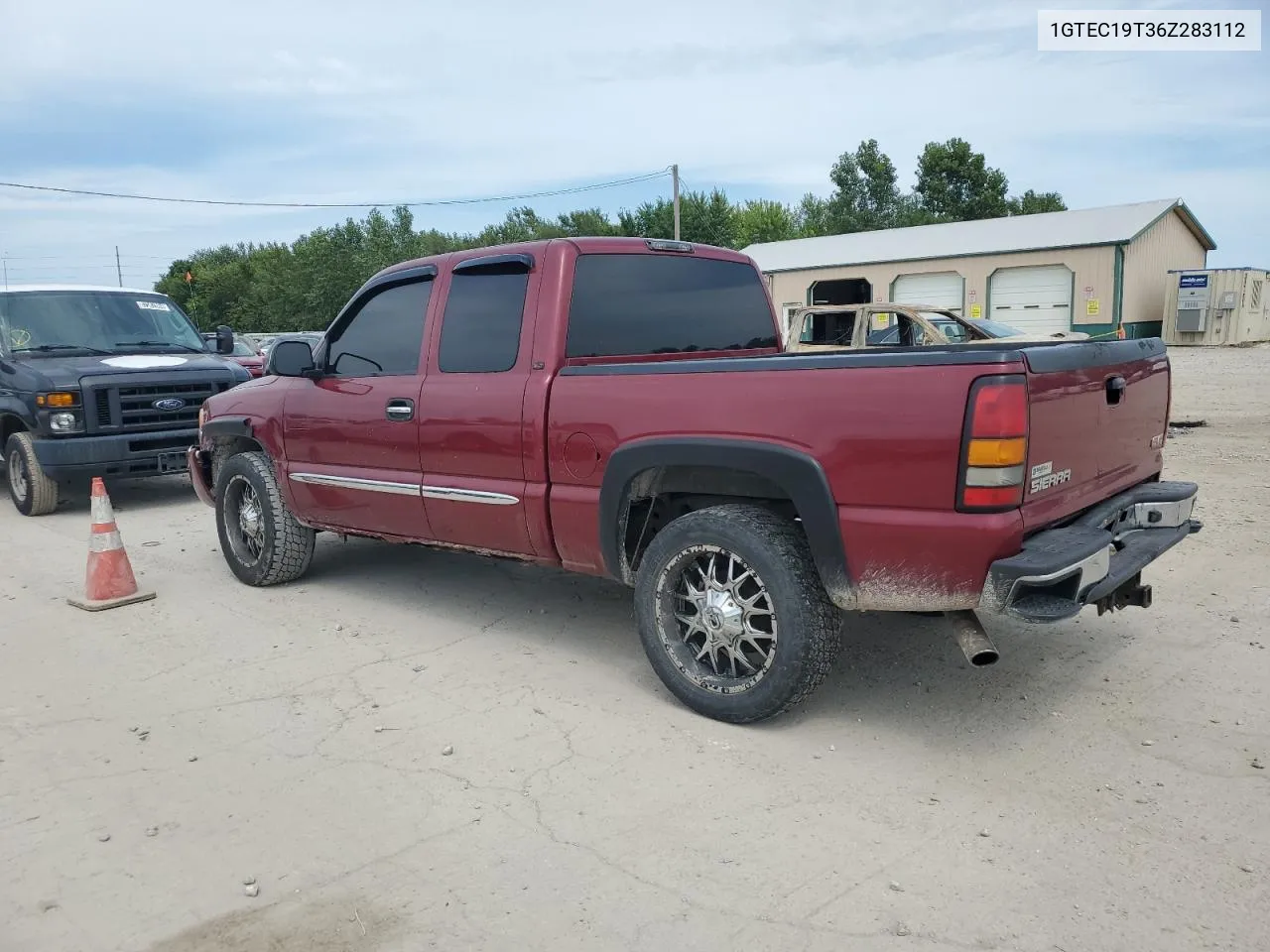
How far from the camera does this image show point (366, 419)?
5.42m

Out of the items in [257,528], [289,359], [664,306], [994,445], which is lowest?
[257,528]

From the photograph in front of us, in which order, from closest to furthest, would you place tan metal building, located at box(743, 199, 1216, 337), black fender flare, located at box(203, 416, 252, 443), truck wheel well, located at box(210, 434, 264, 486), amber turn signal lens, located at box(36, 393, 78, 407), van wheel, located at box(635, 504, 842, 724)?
van wheel, located at box(635, 504, 842, 724) < black fender flare, located at box(203, 416, 252, 443) < truck wheel well, located at box(210, 434, 264, 486) < amber turn signal lens, located at box(36, 393, 78, 407) < tan metal building, located at box(743, 199, 1216, 337)

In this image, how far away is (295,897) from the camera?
2.91 meters

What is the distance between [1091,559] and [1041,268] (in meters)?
30.1

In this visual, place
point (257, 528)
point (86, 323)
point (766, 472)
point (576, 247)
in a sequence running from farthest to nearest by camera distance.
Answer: point (86, 323)
point (257, 528)
point (576, 247)
point (766, 472)

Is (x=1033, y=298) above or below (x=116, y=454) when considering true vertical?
above

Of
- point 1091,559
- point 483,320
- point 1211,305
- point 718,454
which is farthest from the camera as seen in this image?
point 1211,305

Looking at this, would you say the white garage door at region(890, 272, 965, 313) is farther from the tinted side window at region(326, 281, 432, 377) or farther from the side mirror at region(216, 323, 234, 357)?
the tinted side window at region(326, 281, 432, 377)

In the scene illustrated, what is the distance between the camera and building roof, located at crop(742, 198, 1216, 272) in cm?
3036

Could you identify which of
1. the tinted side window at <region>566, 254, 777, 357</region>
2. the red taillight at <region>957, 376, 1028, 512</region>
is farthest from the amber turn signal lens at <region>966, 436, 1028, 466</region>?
the tinted side window at <region>566, 254, 777, 357</region>

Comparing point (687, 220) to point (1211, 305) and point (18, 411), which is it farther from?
point (18, 411)

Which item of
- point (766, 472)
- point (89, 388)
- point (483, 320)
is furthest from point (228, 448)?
point (766, 472)

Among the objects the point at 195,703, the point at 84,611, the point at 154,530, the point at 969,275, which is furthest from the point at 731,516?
the point at 969,275

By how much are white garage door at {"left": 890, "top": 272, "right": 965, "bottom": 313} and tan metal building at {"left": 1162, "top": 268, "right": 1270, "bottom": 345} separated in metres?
6.38
